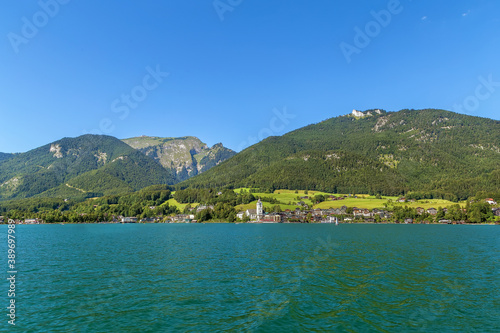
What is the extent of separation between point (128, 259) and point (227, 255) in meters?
15.4

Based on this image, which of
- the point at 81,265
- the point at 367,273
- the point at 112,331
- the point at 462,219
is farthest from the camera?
the point at 462,219

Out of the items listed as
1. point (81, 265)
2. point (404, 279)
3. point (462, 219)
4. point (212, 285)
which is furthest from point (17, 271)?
point (462, 219)

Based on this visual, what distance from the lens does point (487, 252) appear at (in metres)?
51.5

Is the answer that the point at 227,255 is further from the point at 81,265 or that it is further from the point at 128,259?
the point at 81,265

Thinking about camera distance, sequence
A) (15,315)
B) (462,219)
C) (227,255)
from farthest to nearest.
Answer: (462,219) → (227,255) → (15,315)

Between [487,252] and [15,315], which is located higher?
[15,315]

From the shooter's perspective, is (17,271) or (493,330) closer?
(493,330)

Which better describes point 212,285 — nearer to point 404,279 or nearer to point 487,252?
point 404,279

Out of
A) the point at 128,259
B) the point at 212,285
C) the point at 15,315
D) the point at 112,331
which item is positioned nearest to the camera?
the point at 112,331

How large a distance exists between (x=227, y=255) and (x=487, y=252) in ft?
149

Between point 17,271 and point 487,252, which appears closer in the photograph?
point 17,271

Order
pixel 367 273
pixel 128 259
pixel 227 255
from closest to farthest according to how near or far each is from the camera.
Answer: pixel 367 273, pixel 128 259, pixel 227 255

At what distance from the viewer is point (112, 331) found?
18266 mm

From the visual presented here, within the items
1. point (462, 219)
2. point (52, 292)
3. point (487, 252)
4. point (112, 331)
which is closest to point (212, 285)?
point (112, 331)
